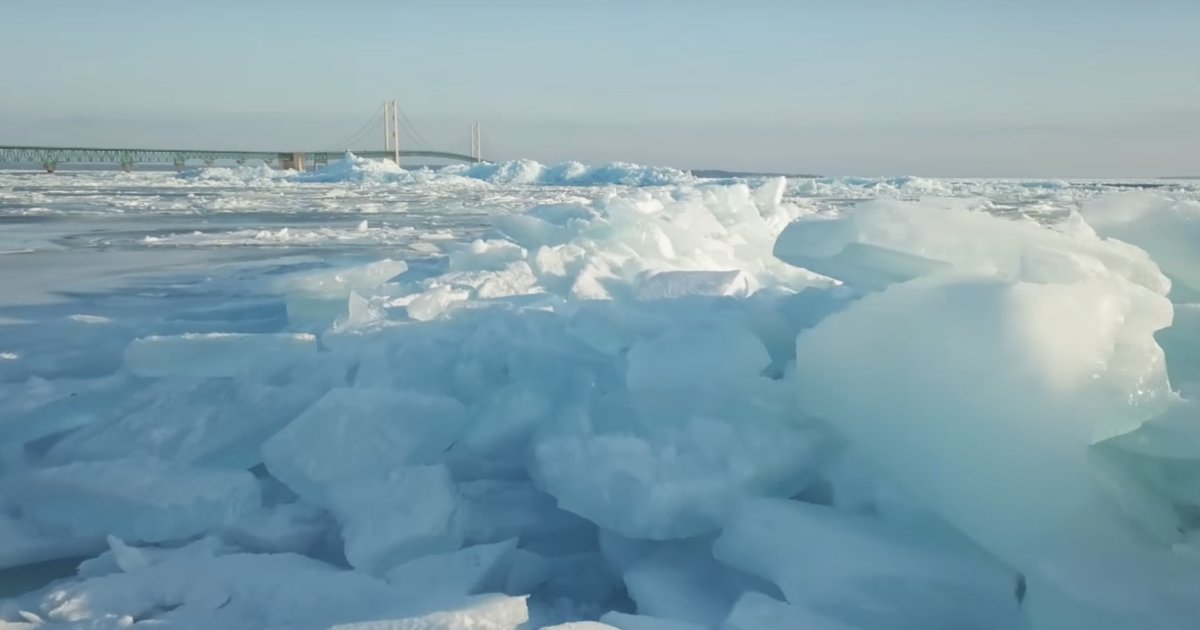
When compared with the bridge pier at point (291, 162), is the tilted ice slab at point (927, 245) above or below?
above

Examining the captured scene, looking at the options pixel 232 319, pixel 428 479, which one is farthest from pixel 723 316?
pixel 232 319

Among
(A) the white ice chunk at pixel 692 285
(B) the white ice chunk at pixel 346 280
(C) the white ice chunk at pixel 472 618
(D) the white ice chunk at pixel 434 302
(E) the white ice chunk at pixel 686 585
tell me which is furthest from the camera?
(B) the white ice chunk at pixel 346 280

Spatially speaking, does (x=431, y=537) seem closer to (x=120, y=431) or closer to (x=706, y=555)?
(x=706, y=555)

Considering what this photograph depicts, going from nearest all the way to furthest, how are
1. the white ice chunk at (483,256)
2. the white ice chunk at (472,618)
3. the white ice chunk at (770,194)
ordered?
the white ice chunk at (472,618)
the white ice chunk at (483,256)
the white ice chunk at (770,194)

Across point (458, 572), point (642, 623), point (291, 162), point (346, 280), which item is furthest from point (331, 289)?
point (291, 162)

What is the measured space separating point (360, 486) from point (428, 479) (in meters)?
0.23

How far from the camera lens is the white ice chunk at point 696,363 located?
8.01 ft

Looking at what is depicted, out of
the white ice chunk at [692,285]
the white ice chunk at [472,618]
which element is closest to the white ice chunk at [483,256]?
the white ice chunk at [692,285]

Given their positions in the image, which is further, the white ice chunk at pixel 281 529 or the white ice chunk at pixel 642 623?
the white ice chunk at pixel 281 529

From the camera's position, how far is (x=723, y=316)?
283 cm

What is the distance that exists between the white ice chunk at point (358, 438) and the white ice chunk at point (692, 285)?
823 mm

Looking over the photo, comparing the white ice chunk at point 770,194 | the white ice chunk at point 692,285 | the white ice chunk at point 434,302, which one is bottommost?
the white ice chunk at point 434,302

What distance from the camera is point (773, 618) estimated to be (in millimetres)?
1785

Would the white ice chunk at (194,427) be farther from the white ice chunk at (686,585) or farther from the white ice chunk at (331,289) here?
the white ice chunk at (686,585)
